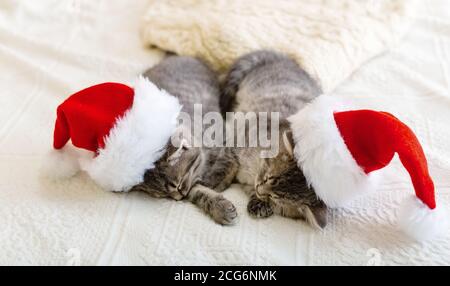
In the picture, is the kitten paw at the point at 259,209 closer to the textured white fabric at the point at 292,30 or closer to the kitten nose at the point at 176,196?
the kitten nose at the point at 176,196

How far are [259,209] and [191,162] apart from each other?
231 mm

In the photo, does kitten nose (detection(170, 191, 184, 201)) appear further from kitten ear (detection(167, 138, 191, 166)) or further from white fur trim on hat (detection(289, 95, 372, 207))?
white fur trim on hat (detection(289, 95, 372, 207))

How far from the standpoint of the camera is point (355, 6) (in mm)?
1550

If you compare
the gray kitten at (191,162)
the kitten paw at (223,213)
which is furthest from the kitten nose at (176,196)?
the kitten paw at (223,213)

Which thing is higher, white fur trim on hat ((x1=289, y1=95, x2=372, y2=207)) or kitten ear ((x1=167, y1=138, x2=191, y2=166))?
white fur trim on hat ((x1=289, y1=95, x2=372, y2=207))

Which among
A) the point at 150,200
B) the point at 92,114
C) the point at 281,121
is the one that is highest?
the point at 92,114

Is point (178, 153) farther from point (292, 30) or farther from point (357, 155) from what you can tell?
point (292, 30)

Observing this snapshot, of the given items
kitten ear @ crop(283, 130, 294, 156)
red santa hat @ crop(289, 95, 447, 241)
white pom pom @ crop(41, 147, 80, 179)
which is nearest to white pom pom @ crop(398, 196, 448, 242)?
red santa hat @ crop(289, 95, 447, 241)

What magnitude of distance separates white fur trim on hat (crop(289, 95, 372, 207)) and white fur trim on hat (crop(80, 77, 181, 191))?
1.06 feet

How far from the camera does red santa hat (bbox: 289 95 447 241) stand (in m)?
0.85

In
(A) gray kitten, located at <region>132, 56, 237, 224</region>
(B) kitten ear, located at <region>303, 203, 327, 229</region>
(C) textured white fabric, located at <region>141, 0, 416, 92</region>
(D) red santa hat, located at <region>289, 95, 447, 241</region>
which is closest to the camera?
(D) red santa hat, located at <region>289, 95, 447, 241</region>

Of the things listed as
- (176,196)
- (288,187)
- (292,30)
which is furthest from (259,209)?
(292,30)

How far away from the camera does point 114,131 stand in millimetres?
979

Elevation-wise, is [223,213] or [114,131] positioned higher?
[114,131]
